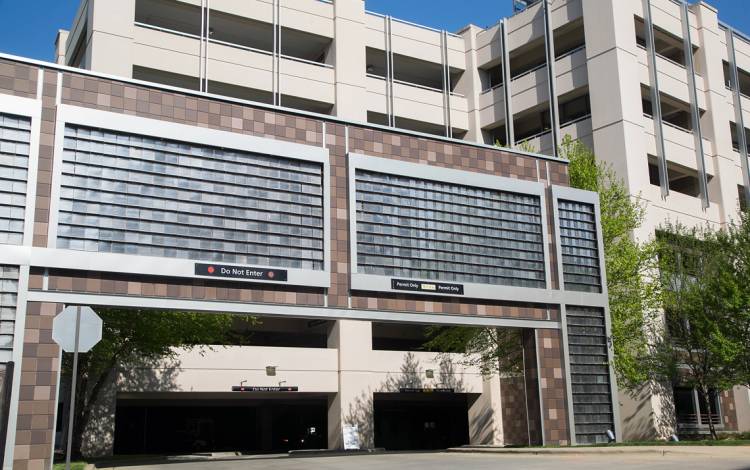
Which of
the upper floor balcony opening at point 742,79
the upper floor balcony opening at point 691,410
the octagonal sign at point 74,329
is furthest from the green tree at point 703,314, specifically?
the octagonal sign at point 74,329

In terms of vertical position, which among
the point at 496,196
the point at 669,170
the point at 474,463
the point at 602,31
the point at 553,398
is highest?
the point at 602,31

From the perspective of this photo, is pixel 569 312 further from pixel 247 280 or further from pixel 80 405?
pixel 80 405

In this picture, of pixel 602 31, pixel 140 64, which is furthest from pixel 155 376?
pixel 602 31

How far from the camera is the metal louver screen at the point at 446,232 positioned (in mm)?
20578

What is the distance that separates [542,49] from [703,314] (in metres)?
20.1

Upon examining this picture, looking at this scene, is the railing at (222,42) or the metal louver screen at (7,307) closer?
the metal louver screen at (7,307)

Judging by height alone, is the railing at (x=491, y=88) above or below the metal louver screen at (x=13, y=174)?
above

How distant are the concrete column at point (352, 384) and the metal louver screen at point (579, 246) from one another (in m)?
16.7

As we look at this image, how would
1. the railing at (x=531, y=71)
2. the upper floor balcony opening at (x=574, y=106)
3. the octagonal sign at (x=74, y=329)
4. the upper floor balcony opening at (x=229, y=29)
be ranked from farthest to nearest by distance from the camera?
the railing at (x=531, y=71)
the upper floor balcony opening at (x=574, y=106)
the upper floor balcony opening at (x=229, y=29)
the octagonal sign at (x=74, y=329)

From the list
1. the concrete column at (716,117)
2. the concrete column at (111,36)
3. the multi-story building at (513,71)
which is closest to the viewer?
the concrete column at (111,36)

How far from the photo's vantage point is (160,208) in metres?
17.8

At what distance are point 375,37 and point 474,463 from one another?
31.6 m

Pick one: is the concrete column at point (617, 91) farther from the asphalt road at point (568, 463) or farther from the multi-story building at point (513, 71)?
the asphalt road at point (568, 463)

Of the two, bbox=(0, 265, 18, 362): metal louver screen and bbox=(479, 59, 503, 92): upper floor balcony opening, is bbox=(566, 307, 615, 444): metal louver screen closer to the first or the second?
bbox=(0, 265, 18, 362): metal louver screen
